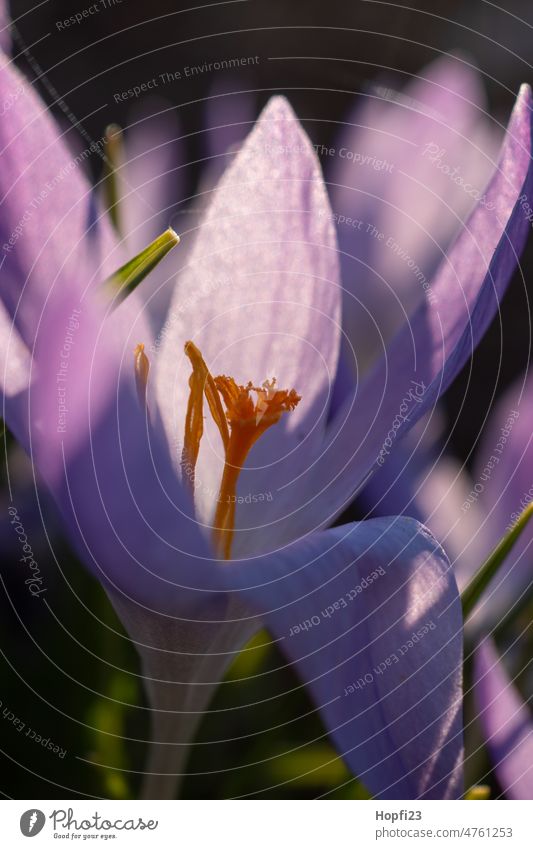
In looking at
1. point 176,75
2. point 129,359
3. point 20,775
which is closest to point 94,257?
point 129,359

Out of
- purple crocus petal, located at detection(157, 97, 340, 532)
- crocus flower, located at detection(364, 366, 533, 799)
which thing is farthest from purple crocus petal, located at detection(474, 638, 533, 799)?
purple crocus petal, located at detection(157, 97, 340, 532)

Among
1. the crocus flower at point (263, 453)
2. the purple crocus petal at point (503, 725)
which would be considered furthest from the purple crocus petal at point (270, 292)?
the purple crocus petal at point (503, 725)

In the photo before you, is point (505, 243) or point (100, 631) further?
point (100, 631)

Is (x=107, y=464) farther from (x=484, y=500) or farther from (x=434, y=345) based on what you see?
(x=484, y=500)

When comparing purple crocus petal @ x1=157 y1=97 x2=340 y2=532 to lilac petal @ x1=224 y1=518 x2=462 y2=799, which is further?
purple crocus petal @ x1=157 y1=97 x2=340 y2=532

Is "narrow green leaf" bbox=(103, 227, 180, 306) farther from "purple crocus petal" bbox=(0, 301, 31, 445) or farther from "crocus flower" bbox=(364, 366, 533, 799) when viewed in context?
"crocus flower" bbox=(364, 366, 533, 799)
